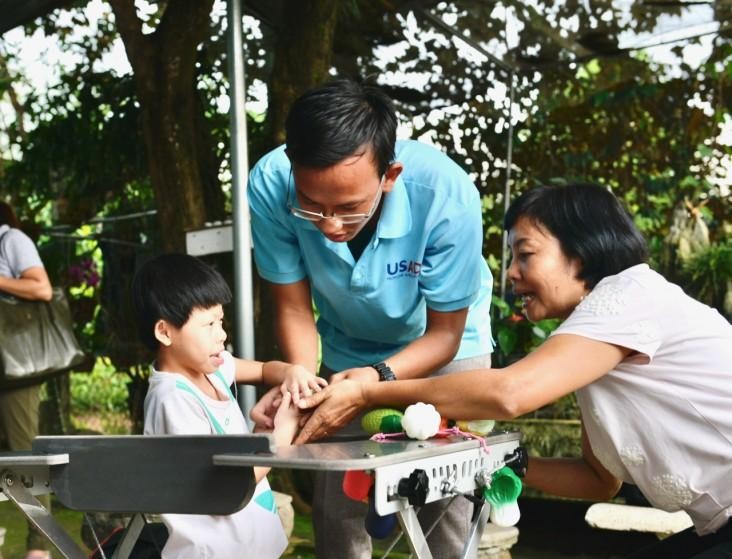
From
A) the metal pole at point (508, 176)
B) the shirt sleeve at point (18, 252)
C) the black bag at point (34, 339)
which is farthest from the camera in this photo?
the metal pole at point (508, 176)

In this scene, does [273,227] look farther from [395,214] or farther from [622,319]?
[622,319]

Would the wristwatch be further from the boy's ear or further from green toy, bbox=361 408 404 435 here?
the boy's ear

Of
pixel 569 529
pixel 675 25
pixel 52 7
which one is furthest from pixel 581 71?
pixel 52 7

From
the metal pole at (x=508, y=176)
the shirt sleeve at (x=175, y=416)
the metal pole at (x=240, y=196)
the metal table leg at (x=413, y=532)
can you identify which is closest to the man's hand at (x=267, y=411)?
the shirt sleeve at (x=175, y=416)

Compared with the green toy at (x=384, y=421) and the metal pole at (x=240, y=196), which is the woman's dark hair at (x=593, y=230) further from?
the metal pole at (x=240, y=196)

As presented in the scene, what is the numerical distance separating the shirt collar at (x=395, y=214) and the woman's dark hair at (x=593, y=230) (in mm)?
411

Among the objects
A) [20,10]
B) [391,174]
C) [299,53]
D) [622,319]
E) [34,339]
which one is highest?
[20,10]

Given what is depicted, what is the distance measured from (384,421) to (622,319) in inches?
20.0

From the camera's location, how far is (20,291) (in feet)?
13.6

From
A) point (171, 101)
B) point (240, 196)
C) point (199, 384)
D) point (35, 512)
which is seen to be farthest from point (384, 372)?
point (171, 101)

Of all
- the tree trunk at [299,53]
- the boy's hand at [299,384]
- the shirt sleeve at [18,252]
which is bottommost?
the boy's hand at [299,384]

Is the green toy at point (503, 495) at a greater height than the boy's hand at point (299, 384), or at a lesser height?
lesser

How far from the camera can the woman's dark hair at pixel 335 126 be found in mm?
2213

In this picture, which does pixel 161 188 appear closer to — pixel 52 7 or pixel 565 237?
pixel 52 7
